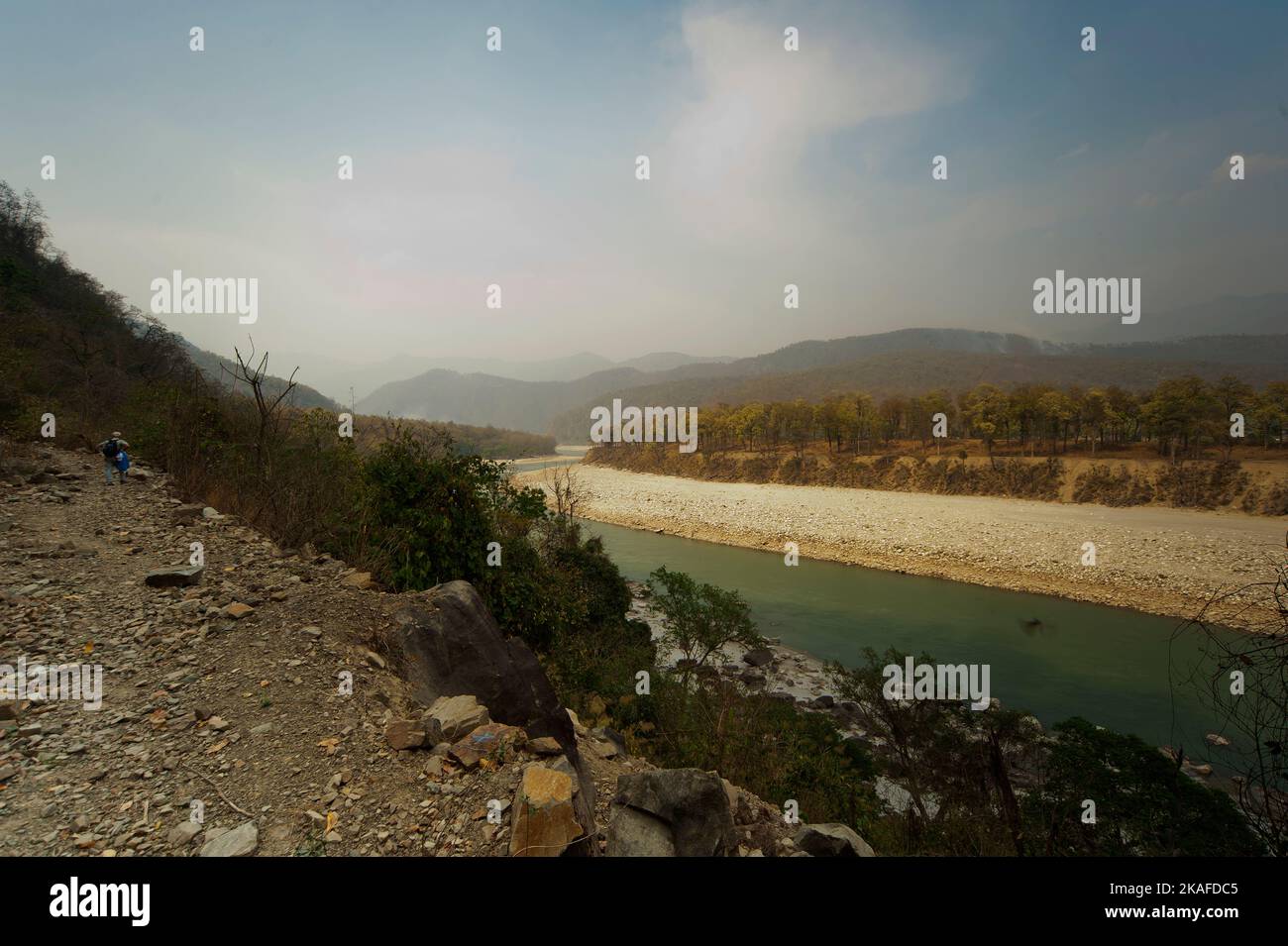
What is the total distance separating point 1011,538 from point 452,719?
102ft

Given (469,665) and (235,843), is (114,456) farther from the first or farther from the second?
(235,843)

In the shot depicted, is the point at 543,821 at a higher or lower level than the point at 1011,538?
higher

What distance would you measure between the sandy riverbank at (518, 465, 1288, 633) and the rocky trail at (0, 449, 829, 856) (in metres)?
22.7

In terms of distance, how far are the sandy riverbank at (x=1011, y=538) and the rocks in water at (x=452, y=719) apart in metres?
23.1

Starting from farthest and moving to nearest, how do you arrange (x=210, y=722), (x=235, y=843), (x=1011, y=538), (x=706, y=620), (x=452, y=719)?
(x=1011, y=538) → (x=706, y=620) → (x=452, y=719) → (x=210, y=722) → (x=235, y=843)

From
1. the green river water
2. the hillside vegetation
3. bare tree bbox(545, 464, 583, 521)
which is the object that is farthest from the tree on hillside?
the hillside vegetation

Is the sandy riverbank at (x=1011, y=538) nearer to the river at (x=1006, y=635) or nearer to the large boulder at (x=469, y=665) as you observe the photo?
the river at (x=1006, y=635)

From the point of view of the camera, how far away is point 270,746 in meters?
3.83

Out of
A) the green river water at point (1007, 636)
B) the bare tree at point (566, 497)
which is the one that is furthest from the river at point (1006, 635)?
the bare tree at point (566, 497)

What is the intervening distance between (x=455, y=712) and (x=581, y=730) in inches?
124

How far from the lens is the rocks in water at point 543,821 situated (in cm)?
320

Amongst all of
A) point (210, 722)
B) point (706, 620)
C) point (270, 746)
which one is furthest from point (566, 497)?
point (270, 746)

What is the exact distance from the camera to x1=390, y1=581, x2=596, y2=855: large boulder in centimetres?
541

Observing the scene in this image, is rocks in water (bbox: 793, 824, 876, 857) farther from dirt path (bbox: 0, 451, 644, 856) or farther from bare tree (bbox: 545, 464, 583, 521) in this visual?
bare tree (bbox: 545, 464, 583, 521)
